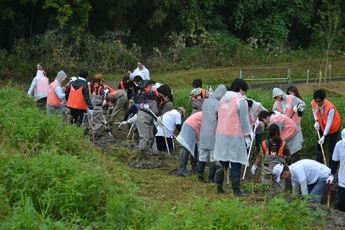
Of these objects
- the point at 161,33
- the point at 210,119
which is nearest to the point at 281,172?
the point at 210,119

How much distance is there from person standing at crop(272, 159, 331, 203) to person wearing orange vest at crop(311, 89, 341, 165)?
2144 millimetres

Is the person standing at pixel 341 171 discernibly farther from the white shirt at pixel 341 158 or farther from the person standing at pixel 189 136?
the person standing at pixel 189 136

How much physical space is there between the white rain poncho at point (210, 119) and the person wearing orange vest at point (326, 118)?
2.97 metres

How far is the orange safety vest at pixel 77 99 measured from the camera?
44.9 feet

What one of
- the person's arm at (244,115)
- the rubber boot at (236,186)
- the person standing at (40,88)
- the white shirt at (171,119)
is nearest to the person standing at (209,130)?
the person's arm at (244,115)

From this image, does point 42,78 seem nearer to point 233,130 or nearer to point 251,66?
point 233,130

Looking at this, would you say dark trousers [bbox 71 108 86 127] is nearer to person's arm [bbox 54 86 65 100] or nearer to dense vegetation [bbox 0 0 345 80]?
person's arm [bbox 54 86 65 100]

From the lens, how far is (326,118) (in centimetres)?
1263

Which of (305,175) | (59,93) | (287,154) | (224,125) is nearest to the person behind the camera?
(224,125)

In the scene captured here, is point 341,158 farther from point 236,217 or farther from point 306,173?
point 236,217

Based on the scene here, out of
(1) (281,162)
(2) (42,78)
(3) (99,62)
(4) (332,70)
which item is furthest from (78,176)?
(4) (332,70)

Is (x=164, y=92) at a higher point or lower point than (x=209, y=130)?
higher

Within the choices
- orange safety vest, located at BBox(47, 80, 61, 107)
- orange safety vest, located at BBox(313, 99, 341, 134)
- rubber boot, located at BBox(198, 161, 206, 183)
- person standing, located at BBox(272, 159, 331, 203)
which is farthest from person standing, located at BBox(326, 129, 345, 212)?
orange safety vest, located at BBox(47, 80, 61, 107)

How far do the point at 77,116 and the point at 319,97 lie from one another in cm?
500
